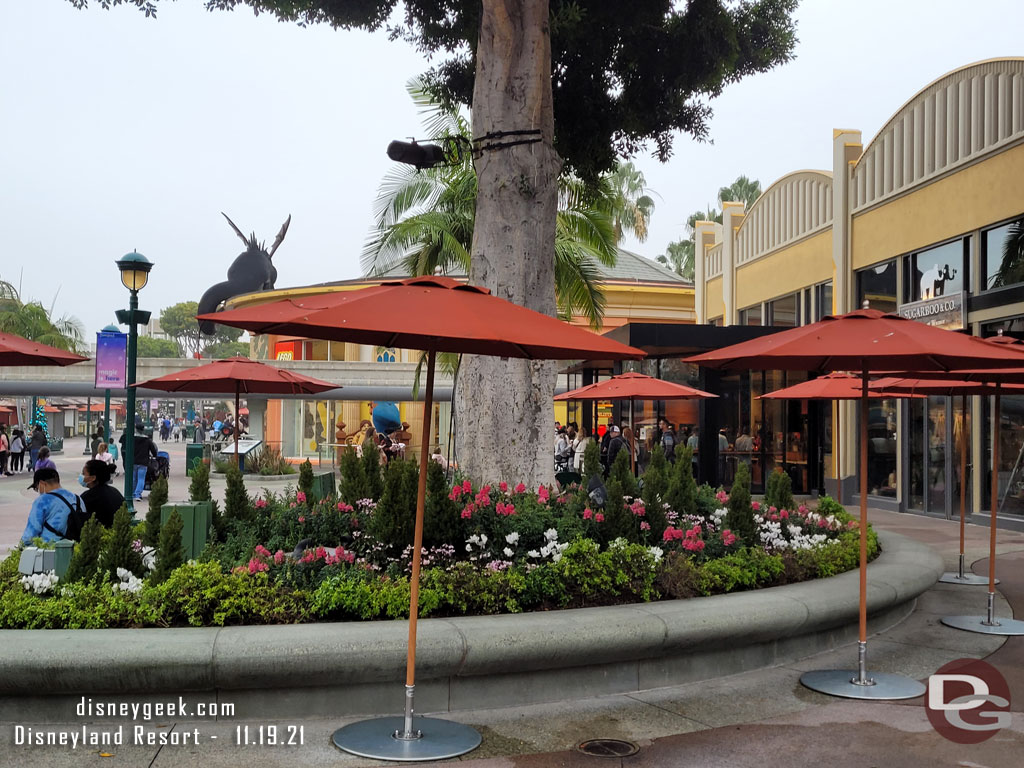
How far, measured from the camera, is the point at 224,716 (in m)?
5.25

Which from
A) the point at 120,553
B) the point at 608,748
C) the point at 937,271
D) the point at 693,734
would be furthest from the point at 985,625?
the point at 937,271

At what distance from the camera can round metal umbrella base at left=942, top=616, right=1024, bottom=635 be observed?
8.10 m

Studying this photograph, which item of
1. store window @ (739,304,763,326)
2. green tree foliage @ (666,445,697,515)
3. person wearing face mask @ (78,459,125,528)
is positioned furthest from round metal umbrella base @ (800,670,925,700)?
store window @ (739,304,763,326)

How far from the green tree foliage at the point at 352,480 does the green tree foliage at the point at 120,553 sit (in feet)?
8.82

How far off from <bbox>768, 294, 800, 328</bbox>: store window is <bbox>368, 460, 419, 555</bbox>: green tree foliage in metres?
18.1

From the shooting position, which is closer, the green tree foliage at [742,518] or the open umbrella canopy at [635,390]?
the green tree foliage at [742,518]

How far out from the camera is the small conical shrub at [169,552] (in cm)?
641

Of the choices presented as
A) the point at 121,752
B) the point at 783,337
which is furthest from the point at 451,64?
Answer: the point at 121,752

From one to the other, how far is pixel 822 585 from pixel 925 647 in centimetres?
98

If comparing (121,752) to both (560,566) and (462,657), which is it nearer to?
(462,657)

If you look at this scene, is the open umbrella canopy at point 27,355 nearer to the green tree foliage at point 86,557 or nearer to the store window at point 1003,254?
the green tree foliage at point 86,557

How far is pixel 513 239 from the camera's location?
371 inches

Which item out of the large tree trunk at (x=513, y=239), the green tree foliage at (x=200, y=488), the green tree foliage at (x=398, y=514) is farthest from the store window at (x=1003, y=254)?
the green tree foliage at (x=200, y=488)

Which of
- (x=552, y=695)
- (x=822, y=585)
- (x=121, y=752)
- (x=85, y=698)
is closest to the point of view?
(x=121, y=752)
